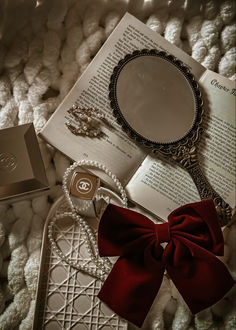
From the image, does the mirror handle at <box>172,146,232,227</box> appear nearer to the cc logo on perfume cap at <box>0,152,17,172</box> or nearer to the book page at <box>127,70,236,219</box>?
the book page at <box>127,70,236,219</box>

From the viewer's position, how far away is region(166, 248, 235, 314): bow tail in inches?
27.1

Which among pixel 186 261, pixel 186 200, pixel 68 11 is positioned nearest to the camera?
pixel 186 261

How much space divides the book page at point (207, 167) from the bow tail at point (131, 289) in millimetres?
145

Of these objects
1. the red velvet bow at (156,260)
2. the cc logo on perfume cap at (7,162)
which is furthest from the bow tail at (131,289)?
the cc logo on perfume cap at (7,162)

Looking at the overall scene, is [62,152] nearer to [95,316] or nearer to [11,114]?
[11,114]

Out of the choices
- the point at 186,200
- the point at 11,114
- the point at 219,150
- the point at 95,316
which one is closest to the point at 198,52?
the point at 219,150

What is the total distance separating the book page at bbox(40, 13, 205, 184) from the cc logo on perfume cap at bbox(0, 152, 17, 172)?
0.37 feet

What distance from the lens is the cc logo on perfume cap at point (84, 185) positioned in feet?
2.30

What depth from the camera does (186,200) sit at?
0.80m

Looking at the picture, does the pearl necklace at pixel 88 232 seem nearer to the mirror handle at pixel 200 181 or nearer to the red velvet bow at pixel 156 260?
the red velvet bow at pixel 156 260

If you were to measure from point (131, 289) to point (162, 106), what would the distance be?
41 cm

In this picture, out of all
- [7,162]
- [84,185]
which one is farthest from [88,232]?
[7,162]

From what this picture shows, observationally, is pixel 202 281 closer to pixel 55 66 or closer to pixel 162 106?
pixel 162 106

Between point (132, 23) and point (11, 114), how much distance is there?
0.37 metres
